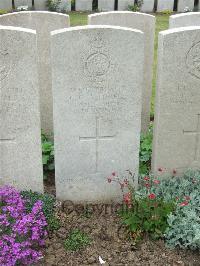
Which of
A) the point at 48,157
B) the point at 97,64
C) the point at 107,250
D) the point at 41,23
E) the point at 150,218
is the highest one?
the point at 41,23

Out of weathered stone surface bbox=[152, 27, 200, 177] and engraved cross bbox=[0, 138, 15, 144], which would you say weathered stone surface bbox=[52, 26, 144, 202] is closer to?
weathered stone surface bbox=[152, 27, 200, 177]

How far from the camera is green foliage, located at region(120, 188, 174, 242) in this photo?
160 inches

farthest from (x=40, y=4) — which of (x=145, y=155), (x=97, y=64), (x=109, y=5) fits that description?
(x=97, y=64)

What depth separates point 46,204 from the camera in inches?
172

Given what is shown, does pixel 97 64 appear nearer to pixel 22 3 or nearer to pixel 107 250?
pixel 107 250

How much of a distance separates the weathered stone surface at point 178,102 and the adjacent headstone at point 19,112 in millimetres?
1219

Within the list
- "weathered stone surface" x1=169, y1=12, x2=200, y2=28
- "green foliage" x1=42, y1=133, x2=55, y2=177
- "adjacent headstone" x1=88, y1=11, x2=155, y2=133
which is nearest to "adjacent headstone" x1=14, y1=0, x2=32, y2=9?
"adjacent headstone" x1=88, y1=11, x2=155, y2=133

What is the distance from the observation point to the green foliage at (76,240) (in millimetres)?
4066

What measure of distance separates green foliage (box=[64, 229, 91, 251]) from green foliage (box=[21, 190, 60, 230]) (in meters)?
0.19

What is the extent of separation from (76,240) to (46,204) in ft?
1.60

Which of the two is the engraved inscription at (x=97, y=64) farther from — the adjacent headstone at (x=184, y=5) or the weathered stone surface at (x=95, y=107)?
the adjacent headstone at (x=184, y=5)

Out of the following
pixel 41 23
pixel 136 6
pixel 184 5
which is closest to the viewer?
pixel 41 23

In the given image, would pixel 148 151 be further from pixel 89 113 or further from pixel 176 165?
pixel 89 113

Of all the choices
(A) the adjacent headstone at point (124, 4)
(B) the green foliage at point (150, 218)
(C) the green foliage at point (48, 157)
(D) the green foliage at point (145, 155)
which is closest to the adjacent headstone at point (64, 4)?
(A) the adjacent headstone at point (124, 4)
